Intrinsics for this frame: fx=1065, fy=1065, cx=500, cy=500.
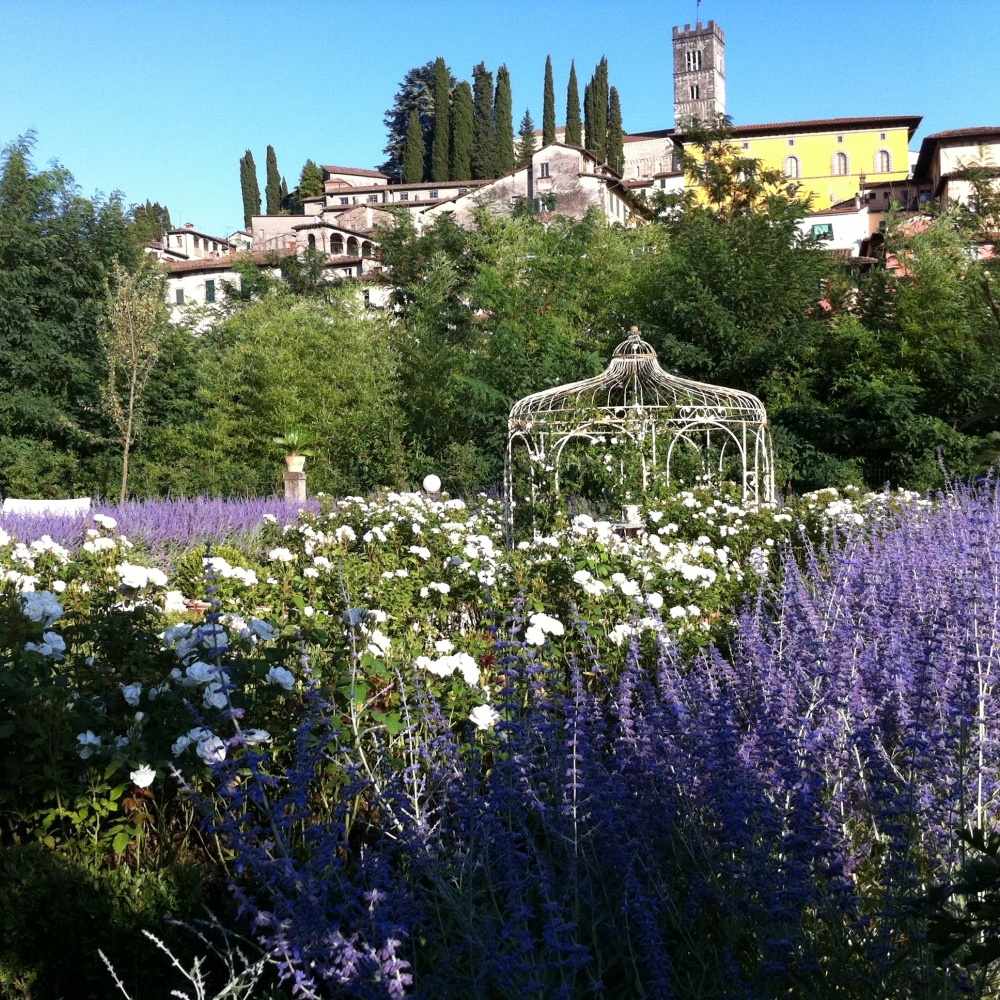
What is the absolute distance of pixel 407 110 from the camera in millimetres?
65938

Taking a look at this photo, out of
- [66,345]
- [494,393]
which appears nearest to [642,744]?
[494,393]

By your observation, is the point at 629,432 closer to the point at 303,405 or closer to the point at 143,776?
the point at 143,776

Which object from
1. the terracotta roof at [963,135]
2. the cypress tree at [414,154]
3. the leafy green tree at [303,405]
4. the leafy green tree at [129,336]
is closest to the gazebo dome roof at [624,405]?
the leafy green tree at [303,405]

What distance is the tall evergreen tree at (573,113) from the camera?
58.7 meters

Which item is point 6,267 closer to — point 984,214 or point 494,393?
point 494,393

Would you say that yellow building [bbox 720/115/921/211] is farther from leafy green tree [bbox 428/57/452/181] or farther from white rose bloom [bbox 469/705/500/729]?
white rose bloom [bbox 469/705/500/729]

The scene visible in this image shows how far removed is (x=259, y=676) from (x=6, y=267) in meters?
18.0

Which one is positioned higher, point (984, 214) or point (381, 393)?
point (984, 214)

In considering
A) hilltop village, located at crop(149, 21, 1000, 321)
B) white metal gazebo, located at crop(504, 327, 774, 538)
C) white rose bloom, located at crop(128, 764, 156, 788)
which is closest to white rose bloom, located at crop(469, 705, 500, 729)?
white rose bloom, located at crop(128, 764, 156, 788)

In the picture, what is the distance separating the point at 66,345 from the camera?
735 inches

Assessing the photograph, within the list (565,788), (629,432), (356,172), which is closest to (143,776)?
(565,788)

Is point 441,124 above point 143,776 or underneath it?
above

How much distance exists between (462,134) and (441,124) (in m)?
1.46

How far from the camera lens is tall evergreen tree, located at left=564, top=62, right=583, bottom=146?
192ft
